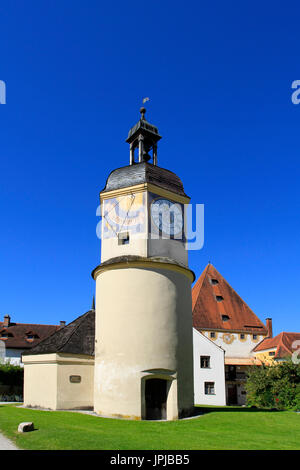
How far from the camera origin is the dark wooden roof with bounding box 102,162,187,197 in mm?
18984

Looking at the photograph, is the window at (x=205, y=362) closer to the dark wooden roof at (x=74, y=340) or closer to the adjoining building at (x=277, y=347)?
the adjoining building at (x=277, y=347)

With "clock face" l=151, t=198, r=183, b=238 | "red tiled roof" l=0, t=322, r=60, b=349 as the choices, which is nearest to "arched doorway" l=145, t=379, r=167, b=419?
"clock face" l=151, t=198, r=183, b=238

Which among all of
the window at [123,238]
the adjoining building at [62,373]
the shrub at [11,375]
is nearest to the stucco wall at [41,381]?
the adjoining building at [62,373]

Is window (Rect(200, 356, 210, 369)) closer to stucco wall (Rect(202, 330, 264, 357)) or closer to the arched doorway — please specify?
stucco wall (Rect(202, 330, 264, 357))

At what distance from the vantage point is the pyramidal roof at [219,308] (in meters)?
36.9

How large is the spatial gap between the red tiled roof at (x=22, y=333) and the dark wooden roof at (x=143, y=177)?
99.2 ft

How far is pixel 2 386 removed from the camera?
33.4 m

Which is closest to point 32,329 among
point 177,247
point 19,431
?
point 177,247

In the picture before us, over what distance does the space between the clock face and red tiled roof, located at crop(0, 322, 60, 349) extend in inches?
1218

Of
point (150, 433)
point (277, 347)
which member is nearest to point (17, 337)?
point (277, 347)

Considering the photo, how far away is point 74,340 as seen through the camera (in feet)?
65.4

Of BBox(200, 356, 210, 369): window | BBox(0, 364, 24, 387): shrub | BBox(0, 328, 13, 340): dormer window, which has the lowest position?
BBox(0, 364, 24, 387): shrub

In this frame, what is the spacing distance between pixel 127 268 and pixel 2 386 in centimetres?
2248
